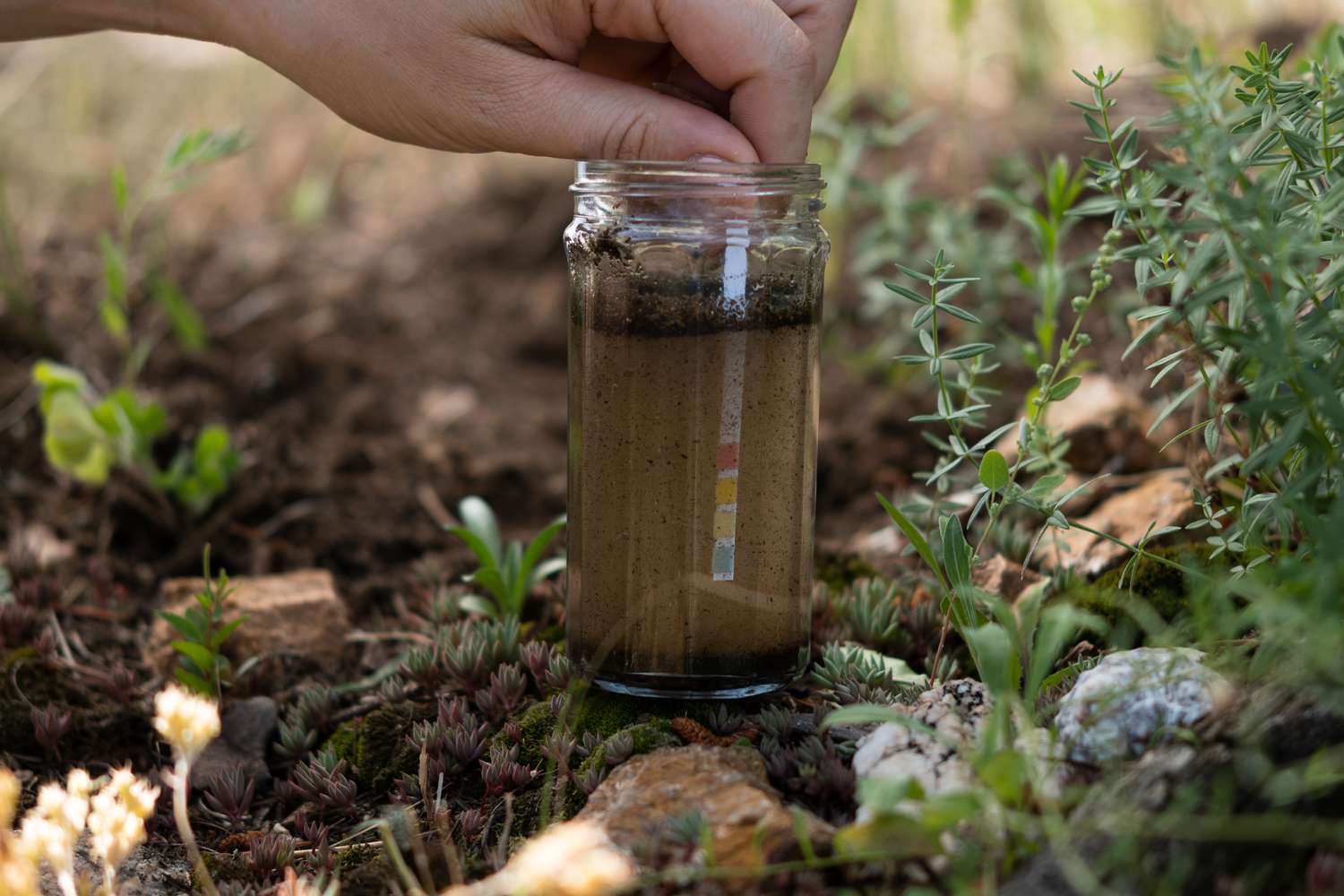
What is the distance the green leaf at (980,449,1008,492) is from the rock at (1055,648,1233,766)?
386 millimetres

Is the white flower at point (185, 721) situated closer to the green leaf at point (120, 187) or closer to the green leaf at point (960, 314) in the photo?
the green leaf at point (960, 314)

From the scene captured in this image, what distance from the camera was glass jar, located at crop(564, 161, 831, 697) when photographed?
1894 mm

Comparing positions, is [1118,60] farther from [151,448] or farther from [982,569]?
[151,448]

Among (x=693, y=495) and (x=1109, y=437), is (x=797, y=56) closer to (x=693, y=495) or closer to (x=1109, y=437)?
(x=693, y=495)

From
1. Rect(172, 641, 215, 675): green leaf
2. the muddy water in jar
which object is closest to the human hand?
the muddy water in jar

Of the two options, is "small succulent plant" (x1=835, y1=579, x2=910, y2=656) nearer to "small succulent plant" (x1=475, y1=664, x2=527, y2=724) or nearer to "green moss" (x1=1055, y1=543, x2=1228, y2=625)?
"green moss" (x1=1055, y1=543, x2=1228, y2=625)

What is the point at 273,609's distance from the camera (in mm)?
2619

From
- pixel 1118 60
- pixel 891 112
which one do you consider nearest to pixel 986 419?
pixel 891 112

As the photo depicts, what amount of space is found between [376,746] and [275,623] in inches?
23.7

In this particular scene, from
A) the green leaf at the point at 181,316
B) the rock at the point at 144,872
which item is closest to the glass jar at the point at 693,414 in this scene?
the rock at the point at 144,872

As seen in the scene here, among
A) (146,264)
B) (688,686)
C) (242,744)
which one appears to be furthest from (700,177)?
(146,264)

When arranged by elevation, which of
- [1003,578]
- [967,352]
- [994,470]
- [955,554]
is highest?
[967,352]

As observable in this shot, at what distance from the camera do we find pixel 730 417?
191 cm

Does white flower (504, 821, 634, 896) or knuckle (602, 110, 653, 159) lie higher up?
knuckle (602, 110, 653, 159)
